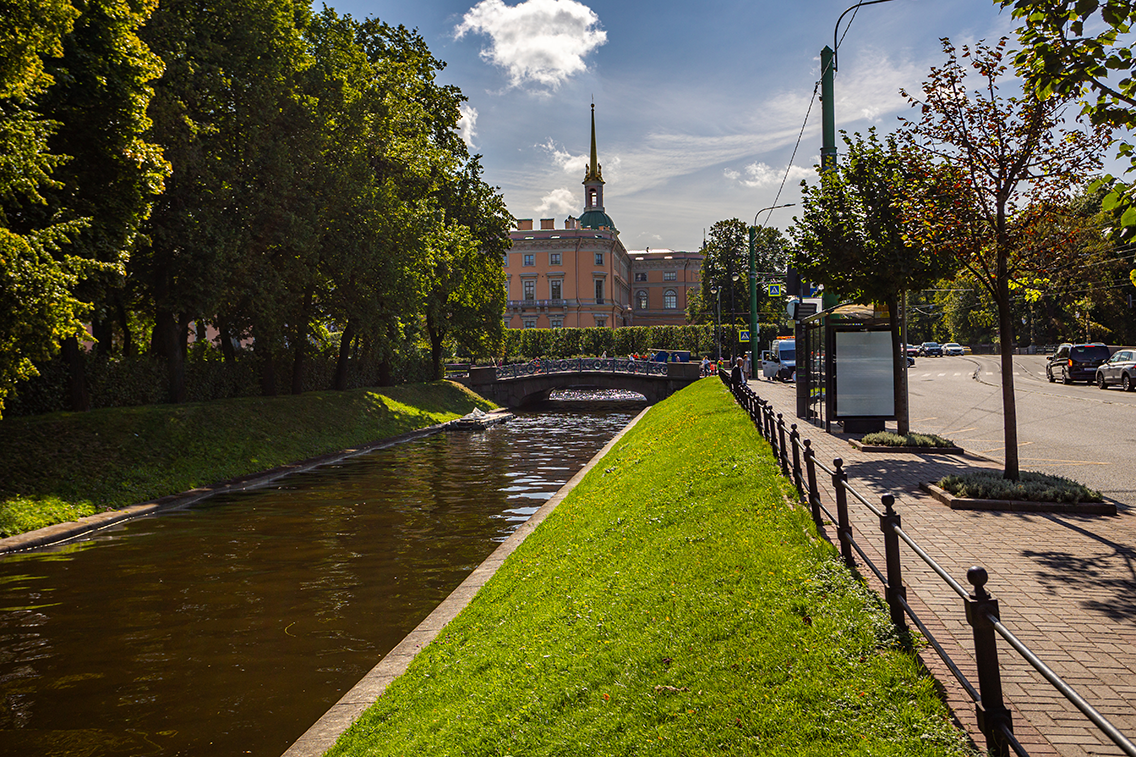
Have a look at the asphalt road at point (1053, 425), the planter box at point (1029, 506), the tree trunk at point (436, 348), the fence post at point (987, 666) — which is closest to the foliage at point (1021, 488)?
the planter box at point (1029, 506)

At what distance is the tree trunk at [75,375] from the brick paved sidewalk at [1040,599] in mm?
18880

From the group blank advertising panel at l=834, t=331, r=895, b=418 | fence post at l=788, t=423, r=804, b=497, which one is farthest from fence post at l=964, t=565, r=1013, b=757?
blank advertising panel at l=834, t=331, r=895, b=418

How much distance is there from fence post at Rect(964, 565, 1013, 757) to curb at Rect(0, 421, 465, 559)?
1499cm

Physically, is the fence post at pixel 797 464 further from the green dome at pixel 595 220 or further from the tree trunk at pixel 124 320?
the green dome at pixel 595 220

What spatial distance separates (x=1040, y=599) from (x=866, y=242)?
11.1 metres

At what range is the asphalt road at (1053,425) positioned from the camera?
517 inches

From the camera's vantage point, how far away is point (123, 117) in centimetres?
1620

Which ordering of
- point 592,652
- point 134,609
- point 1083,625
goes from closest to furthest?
point 1083,625 → point 592,652 → point 134,609

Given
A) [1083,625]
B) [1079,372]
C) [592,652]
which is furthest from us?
[1079,372]

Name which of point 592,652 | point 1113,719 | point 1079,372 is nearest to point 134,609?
point 592,652

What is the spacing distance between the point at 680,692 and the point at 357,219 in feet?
89.5

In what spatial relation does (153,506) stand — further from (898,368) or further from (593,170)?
(593,170)

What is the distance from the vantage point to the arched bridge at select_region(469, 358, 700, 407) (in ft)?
172

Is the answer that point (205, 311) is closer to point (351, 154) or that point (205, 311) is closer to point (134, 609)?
point (351, 154)
